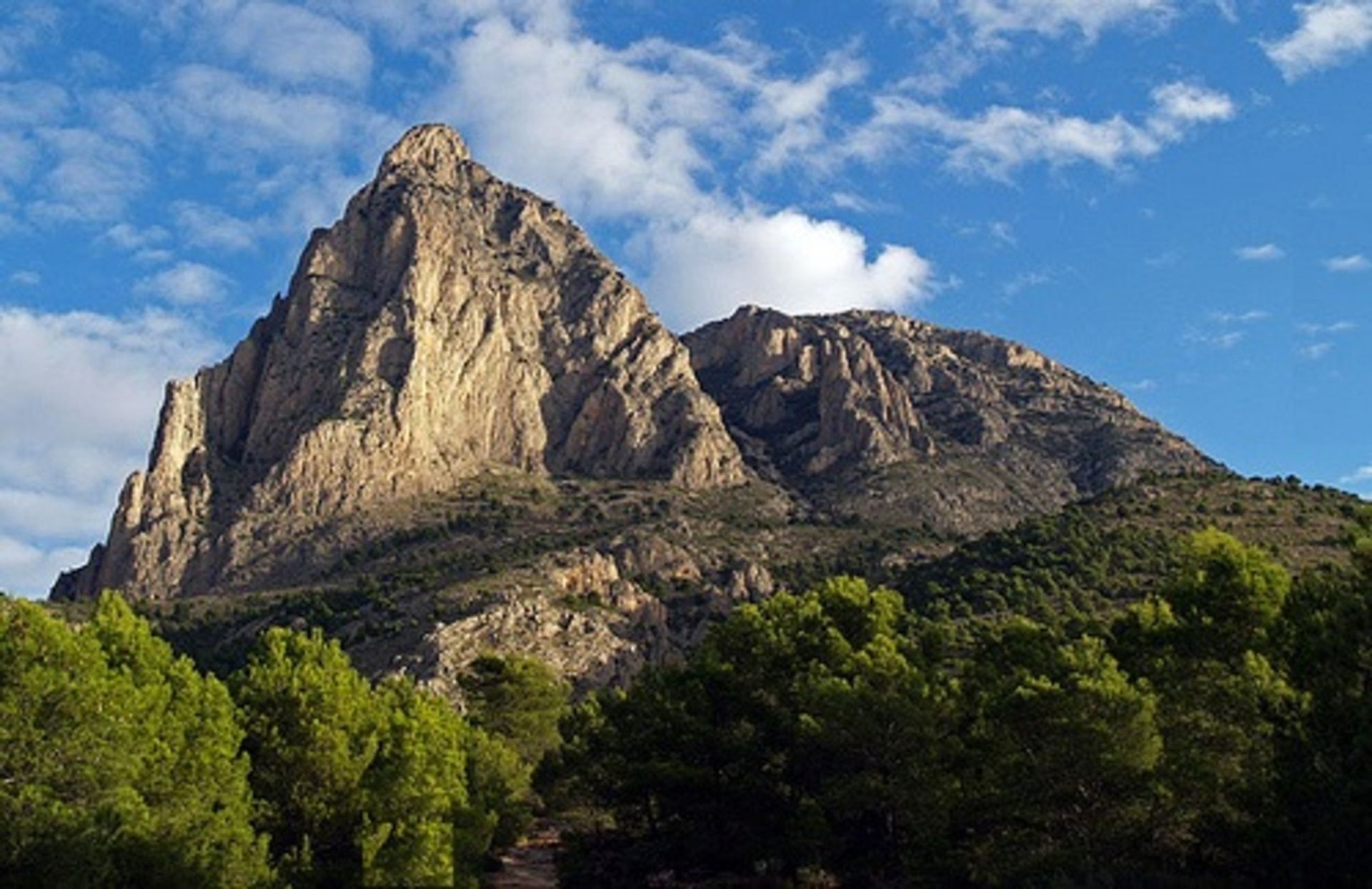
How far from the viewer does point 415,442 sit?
552ft

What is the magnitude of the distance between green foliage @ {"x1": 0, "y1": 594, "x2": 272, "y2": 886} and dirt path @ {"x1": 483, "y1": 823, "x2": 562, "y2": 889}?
740 inches

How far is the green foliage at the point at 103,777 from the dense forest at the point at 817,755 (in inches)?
2.7

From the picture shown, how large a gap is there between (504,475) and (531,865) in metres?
124

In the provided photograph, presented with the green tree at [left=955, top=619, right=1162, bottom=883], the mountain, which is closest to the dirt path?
the green tree at [left=955, top=619, right=1162, bottom=883]

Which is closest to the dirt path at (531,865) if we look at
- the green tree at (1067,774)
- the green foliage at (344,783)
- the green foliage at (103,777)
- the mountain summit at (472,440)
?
the green foliage at (344,783)

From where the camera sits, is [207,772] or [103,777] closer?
[103,777]

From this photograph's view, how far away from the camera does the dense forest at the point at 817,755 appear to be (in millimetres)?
26266

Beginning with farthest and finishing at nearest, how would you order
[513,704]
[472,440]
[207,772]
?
[472,440] < [513,704] < [207,772]

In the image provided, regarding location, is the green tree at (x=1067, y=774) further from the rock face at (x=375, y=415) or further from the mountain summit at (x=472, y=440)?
the rock face at (x=375, y=415)

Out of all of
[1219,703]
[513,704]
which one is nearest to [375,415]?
[513,704]

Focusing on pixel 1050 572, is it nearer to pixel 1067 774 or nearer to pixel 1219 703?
pixel 1219 703

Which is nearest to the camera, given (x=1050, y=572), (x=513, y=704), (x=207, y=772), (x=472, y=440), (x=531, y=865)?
(x=207, y=772)

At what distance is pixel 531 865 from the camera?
184 ft

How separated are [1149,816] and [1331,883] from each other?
616 centimetres
